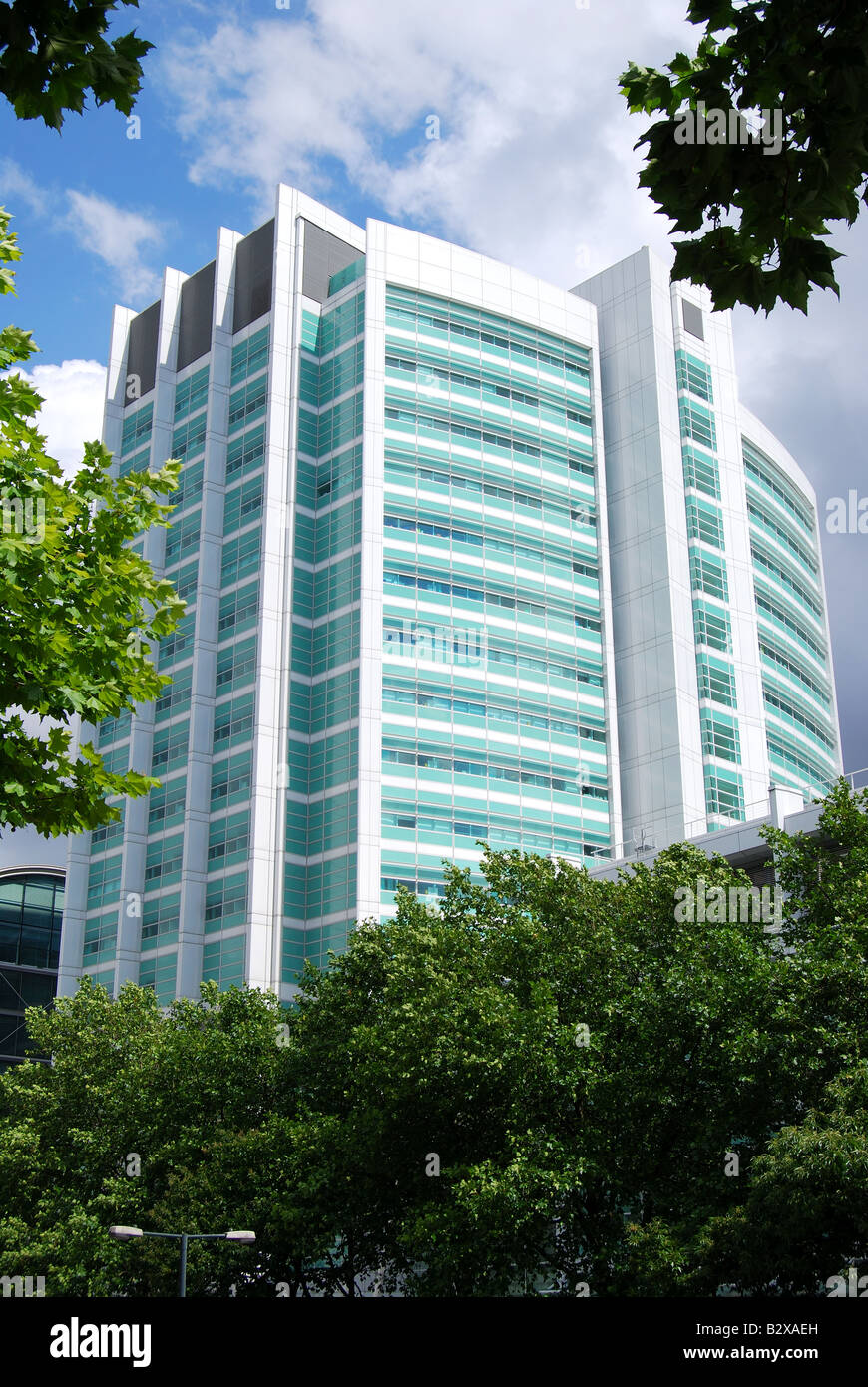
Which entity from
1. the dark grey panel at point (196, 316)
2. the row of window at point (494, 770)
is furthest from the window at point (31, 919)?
the dark grey panel at point (196, 316)

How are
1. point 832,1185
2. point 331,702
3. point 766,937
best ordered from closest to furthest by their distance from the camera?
point 832,1185, point 766,937, point 331,702

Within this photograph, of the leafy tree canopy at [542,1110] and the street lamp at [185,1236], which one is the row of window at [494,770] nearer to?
the leafy tree canopy at [542,1110]

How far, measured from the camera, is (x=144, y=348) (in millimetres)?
95562

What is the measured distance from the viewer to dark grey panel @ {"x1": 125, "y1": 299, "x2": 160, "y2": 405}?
3708 inches

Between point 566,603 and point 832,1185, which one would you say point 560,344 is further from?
point 832,1185

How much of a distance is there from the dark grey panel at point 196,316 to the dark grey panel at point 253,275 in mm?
2646

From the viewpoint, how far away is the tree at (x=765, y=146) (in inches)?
246

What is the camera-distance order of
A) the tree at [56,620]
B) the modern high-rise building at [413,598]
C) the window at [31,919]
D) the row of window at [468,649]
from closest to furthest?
1. the tree at [56,620]
2. the modern high-rise building at [413,598]
3. the row of window at [468,649]
4. the window at [31,919]

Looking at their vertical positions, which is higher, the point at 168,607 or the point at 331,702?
the point at 331,702

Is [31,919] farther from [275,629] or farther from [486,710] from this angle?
[486,710]

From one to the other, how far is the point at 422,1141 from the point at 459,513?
5550 centimetres

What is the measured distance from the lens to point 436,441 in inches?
3172

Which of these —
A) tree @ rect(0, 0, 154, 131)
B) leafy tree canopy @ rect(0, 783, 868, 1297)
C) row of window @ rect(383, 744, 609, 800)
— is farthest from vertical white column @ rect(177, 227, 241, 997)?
tree @ rect(0, 0, 154, 131)
